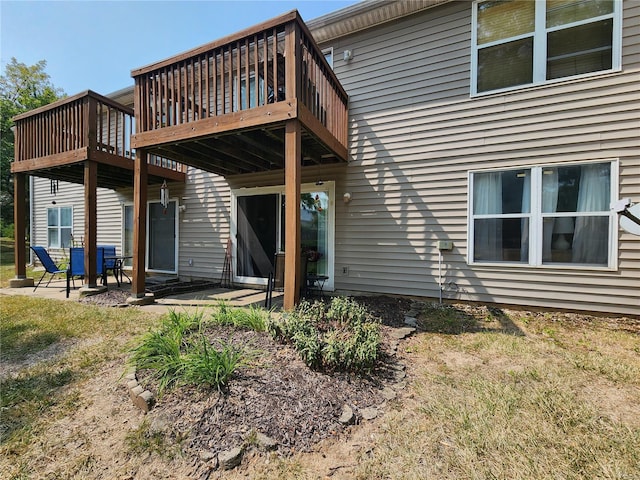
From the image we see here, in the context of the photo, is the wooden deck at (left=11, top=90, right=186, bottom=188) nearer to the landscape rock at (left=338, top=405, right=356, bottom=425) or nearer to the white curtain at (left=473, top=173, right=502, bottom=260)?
the landscape rock at (left=338, top=405, right=356, bottom=425)

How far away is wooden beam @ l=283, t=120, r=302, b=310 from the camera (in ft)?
12.2

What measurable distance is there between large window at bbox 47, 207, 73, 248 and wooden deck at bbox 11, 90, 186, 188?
126 inches

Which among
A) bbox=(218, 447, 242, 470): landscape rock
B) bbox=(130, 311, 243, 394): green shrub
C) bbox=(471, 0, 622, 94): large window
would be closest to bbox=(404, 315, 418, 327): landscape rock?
bbox=(130, 311, 243, 394): green shrub

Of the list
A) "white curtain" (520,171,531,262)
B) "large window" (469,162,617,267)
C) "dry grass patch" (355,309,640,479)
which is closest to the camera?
"dry grass patch" (355,309,640,479)

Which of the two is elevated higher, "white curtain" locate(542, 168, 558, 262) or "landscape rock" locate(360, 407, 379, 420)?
"white curtain" locate(542, 168, 558, 262)

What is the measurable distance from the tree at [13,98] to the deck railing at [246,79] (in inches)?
696

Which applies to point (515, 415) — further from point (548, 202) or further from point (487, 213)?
point (548, 202)

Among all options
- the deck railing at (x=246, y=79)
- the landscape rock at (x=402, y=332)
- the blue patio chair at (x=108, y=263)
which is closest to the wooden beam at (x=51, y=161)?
the deck railing at (x=246, y=79)

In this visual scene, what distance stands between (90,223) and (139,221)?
1445 millimetres

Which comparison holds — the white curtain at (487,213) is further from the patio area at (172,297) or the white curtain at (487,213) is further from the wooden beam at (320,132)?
the patio area at (172,297)

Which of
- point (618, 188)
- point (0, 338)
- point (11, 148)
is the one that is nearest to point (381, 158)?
point (618, 188)

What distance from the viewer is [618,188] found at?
13.1ft

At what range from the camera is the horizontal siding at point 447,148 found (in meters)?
4.10

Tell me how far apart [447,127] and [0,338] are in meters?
7.26
